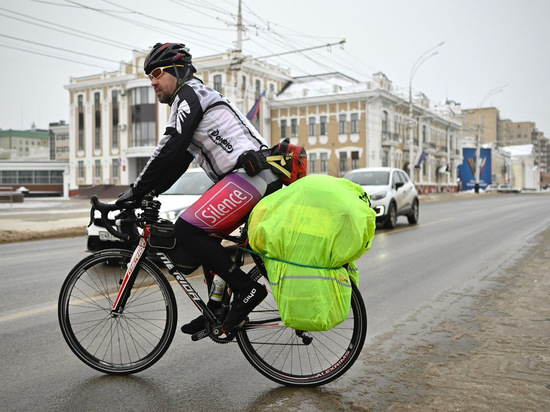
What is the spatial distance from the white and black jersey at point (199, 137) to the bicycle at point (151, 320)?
0.95 ft

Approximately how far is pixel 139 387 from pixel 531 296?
4.95m

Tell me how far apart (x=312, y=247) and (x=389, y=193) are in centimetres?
1334

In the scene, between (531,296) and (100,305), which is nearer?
(100,305)

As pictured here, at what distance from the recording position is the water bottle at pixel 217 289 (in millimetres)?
3654

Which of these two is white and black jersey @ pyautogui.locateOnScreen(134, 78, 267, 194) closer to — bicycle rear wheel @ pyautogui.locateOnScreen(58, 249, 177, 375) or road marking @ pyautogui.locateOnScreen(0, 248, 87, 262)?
bicycle rear wheel @ pyautogui.locateOnScreen(58, 249, 177, 375)

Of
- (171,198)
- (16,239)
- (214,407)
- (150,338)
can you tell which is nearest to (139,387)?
(150,338)

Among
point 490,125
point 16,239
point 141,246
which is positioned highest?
point 490,125

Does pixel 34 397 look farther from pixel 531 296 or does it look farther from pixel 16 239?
pixel 16 239

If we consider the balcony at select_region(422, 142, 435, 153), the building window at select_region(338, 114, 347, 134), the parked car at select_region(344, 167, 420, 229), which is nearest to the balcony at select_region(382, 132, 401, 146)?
the building window at select_region(338, 114, 347, 134)

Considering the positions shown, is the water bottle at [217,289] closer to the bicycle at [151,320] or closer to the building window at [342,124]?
the bicycle at [151,320]

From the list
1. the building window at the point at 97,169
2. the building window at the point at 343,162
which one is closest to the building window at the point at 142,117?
the building window at the point at 97,169

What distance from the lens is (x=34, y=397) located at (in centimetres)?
339

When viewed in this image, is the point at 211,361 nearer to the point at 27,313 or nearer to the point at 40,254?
the point at 27,313

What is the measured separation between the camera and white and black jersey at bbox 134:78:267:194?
3.48m
